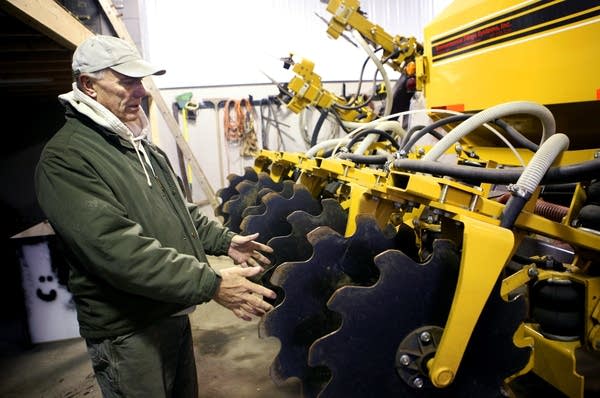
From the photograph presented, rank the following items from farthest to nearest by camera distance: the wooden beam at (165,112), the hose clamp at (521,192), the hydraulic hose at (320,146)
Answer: the wooden beam at (165,112), the hydraulic hose at (320,146), the hose clamp at (521,192)

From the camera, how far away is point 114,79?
1.49m

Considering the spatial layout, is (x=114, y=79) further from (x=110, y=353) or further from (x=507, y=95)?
(x=507, y=95)

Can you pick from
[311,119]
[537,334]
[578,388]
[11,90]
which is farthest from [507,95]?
[311,119]

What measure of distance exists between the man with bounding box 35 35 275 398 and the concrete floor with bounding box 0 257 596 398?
1017mm

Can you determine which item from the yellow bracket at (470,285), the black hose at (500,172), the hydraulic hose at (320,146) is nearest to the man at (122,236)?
the yellow bracket at (470,285)

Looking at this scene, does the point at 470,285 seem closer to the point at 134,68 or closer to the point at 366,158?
the point at 134,68

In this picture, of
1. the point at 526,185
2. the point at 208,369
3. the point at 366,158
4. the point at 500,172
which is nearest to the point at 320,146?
the point at 366,158

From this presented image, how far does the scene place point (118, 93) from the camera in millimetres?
1505

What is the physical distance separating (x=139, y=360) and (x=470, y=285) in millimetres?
1162

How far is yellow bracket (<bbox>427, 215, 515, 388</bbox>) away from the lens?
44.6 inches

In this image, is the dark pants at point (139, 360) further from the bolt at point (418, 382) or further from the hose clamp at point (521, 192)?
the hose clamp at point (521, 192)

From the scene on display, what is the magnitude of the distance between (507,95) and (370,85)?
18.1 feet

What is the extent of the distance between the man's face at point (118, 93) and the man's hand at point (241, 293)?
28.5 inches

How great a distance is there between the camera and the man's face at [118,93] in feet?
4.88
